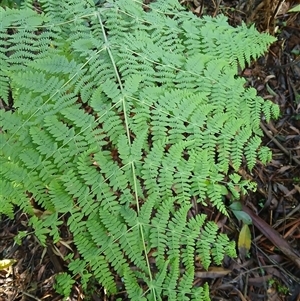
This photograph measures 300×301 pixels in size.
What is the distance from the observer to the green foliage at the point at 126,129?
2.20 metres

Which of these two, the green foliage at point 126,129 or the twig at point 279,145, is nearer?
the green foliage at point 126,129

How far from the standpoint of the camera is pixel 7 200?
7.25 ft

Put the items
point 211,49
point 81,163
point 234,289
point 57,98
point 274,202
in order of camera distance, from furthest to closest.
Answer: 1. point 274,202
2. point 234,289
3. point 211,49
4. point 57,98
5. point 81,163

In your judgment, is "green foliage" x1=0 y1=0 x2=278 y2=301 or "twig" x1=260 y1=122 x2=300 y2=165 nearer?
"green foliage" x1=0 y1=0 x2=278 y2=301

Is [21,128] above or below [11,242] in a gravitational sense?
above

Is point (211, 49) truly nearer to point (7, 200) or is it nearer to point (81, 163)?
point (81, 163)

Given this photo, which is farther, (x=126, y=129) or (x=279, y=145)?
(x=279, y=145)

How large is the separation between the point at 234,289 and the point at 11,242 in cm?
150

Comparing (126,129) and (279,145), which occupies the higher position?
(126,129)

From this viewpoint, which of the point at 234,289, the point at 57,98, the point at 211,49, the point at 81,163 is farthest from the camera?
the point at 234,289

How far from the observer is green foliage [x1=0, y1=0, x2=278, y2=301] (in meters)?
2.20

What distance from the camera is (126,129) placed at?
238 cm

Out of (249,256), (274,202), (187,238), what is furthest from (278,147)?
(187,238)

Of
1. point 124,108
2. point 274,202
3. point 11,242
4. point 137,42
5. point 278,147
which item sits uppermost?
point 137,42
